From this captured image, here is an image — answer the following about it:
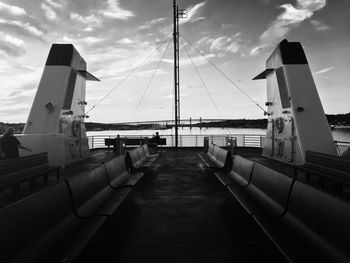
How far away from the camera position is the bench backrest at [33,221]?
2551mm

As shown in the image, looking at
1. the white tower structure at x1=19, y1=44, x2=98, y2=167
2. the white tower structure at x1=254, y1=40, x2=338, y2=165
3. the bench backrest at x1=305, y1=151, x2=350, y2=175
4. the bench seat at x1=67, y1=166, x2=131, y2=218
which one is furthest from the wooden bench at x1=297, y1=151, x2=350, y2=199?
the white tower structure at x1=19, y1=44, x2=98, y2=167

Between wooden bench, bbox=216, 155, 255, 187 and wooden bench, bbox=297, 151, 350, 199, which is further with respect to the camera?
wooden bench, bbox=216, 155, 255, 187

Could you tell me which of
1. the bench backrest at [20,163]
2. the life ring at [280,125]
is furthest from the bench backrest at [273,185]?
the life ring at [280,125]

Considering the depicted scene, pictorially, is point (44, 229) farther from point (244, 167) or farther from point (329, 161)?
point (329, 161)

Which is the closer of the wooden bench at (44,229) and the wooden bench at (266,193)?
the wooden bench at (44,229)

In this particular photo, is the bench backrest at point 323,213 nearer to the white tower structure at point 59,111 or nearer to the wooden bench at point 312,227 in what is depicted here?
the wooden bench at point 312,227

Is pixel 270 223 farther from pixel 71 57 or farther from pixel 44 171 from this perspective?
pixel 71 57

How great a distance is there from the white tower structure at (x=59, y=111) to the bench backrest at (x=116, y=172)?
410 centimetres

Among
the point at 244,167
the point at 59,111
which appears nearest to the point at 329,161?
the point at 244,167

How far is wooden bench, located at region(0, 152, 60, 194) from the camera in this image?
5.73 m

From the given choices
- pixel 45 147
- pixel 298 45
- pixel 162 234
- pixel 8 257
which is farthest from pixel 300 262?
pixel 298 45

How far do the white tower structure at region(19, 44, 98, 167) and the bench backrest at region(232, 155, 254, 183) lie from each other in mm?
6648

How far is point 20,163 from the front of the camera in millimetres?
6570

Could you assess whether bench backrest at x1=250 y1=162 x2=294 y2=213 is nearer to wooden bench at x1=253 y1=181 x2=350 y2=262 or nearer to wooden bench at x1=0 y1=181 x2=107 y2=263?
wooden bench at x1=253 y1=181 x2=350 y2=262
